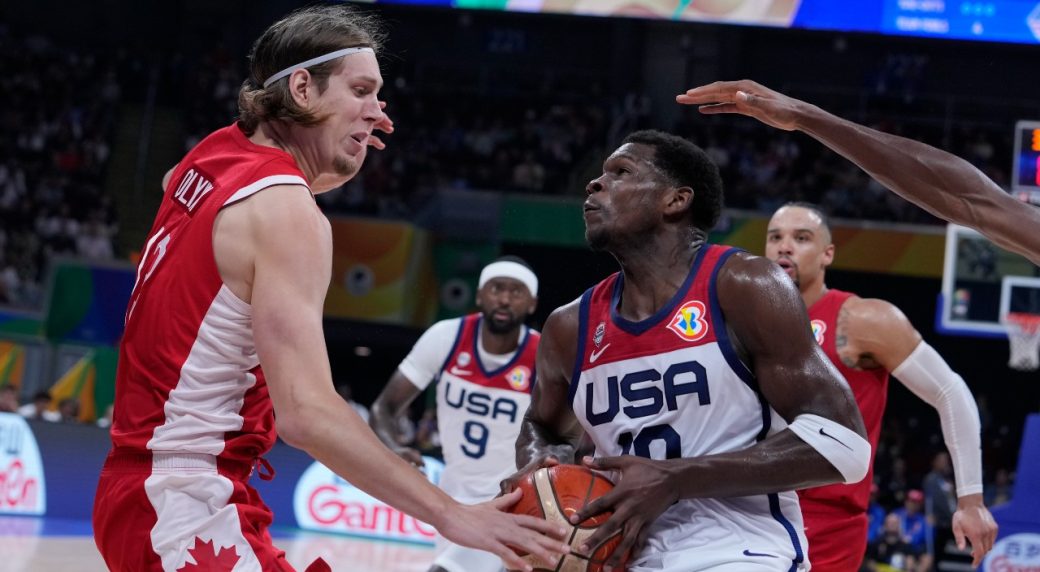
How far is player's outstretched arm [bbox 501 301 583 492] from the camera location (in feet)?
12.1

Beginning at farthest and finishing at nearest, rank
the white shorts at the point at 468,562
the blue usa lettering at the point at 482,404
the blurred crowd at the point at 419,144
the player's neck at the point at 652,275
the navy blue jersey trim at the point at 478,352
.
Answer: the blurred crowd at the point at 419,144 → the navy blue jersey trim at the point at 478,352 → the blue usa lettering at the point at 482,404 → the white shorts at the point at 468,562 → the player's neck at the point at 652,275

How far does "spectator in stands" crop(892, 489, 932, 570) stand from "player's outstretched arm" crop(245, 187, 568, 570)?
425 inches

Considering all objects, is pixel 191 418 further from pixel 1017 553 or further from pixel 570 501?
pixel 1017 553

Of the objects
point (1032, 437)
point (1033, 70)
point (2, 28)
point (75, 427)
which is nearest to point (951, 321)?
point (1032, 437)

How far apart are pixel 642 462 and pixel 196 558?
1138mm

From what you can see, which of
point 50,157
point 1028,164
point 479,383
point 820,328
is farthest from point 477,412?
point 50,157

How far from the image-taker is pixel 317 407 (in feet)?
8.25

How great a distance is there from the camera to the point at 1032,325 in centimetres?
1200

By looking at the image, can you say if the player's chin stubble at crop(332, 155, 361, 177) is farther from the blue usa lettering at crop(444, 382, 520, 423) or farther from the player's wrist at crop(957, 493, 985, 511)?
the blue usa lettering at crop(444, 382, 520, 423)

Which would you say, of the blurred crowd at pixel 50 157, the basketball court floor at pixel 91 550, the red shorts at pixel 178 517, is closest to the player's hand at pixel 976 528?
the red shorts at pixel 178 517

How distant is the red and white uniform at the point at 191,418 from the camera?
107 inches

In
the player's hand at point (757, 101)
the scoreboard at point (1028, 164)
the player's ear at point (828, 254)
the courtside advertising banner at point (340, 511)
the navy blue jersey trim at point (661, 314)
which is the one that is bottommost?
the courtside advertising banner at point (340, 511)

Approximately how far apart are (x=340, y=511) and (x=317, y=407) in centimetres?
1177

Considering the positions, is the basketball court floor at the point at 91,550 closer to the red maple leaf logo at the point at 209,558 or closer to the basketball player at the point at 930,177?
the red maple leaf logo at the point at 209,558
